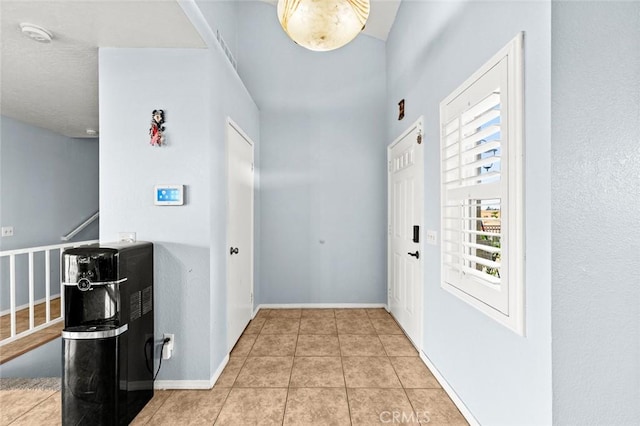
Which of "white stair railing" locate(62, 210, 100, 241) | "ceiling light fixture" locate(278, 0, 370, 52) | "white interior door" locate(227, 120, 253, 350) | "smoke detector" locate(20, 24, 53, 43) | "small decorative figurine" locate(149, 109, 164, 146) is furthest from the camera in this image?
"white stair railing" locate(62, 210, 100, 241)

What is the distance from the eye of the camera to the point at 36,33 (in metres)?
1.98

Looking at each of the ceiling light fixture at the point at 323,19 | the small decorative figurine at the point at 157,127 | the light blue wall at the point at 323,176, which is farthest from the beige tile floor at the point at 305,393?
the ceiling light fixture at the point at 323,19

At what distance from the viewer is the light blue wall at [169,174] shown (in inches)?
85.0

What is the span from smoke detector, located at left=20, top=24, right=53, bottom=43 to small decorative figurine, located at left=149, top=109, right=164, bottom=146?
824mm

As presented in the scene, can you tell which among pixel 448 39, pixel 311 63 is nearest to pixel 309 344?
pixel 448 39

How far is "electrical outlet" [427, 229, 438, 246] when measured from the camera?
232 cm

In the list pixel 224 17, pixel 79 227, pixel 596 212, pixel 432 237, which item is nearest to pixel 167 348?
pixel 432 237

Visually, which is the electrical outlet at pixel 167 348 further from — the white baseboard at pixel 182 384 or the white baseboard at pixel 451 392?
the white baseboard at pixel 451 392

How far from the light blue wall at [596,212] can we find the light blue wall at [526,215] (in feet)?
0.14

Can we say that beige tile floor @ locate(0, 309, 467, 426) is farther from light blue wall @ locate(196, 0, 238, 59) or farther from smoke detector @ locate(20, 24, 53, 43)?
light blue wall @ locate(196, 0, 238, 59)

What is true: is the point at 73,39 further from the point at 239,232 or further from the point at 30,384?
the point at 30,384

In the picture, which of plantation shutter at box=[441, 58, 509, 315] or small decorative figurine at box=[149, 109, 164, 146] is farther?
small decorative figurine at box=[149, 109, 164, 146]

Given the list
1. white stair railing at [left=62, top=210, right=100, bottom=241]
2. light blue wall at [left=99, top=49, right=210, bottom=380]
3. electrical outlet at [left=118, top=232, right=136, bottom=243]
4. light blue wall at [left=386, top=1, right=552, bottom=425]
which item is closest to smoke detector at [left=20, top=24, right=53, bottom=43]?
light blue wall at [left=99, top=49, right=210, bottom=380]

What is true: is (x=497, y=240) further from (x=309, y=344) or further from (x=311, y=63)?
(x=311, y=63)
